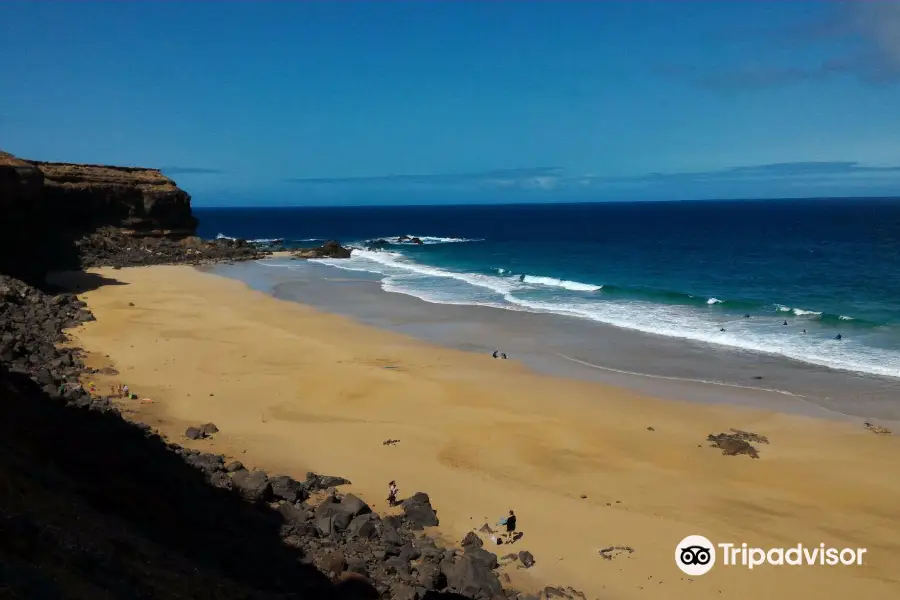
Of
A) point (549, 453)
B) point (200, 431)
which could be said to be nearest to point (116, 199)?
point (200, 431)

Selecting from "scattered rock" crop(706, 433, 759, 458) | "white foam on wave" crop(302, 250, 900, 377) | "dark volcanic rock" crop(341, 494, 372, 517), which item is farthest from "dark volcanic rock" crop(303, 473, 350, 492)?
"white foam on wave" crop(302, 250, 900, 377)

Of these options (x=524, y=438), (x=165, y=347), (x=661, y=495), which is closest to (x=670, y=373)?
(x=524, y=438)

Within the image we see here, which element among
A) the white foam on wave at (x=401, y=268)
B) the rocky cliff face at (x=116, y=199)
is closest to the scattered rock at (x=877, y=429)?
the white foam on wave at (x=401, y=268)

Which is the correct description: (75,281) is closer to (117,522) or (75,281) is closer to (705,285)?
(117,522)

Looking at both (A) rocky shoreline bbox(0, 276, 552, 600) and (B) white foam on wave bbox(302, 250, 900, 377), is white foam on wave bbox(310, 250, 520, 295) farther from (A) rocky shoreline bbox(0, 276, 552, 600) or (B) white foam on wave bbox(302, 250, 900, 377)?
(A) rocky shoreline bbox(0, 276, 552, 600)

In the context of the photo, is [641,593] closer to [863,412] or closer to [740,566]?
[740,566]

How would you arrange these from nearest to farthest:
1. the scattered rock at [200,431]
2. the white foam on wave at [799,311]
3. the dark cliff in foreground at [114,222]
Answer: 1. the scattered rock at [200,431]
2. the white foam on wave at [799,311]
3. the dark cliff in foreground at [114,222]

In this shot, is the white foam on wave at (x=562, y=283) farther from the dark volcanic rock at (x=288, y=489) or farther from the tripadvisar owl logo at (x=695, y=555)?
the dark volcanic rock at (x=288, y=489)
